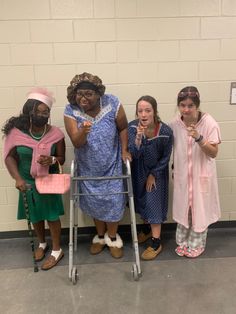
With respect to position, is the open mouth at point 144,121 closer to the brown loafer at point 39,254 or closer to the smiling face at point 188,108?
the smiling face at point 188,108

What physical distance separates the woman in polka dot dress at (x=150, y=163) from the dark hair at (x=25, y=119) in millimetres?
761

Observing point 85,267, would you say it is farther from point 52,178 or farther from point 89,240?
point 52,178

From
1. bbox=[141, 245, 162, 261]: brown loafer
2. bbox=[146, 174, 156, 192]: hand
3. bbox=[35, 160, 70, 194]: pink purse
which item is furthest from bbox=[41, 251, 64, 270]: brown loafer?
bbox=[146, 174, 156, 192]: hand

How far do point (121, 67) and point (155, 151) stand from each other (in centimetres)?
77

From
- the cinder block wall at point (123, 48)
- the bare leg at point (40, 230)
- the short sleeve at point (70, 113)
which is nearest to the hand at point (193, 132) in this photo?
the cinder block wall at point (123, 48)

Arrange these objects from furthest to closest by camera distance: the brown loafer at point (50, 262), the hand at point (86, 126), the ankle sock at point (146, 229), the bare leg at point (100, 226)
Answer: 1. the ankle sock at point (146, 229)
2. the bare leg at point (100, 226)
3. the brown loafer at point (50, 262)
4. the hand at point (86, 126)

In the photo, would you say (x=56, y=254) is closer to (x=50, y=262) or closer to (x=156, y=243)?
(x=50, y=262)

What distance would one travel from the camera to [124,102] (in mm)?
2996

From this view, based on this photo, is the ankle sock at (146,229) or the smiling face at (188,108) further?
the ankle sock at (146,229)

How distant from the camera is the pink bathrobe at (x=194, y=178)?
106 inches

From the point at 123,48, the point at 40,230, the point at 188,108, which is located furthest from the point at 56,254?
the point at 123,48

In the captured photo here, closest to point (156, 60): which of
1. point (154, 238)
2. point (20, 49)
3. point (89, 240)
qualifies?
point (20, 49)

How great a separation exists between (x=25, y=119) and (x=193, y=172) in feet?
4.39

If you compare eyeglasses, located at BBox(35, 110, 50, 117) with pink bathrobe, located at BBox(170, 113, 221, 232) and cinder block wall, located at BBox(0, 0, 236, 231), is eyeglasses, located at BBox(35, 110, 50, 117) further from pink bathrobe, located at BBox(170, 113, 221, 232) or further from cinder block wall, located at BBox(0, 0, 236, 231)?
pink bathrobe, located at BBox(170, 113, 221, 232)
